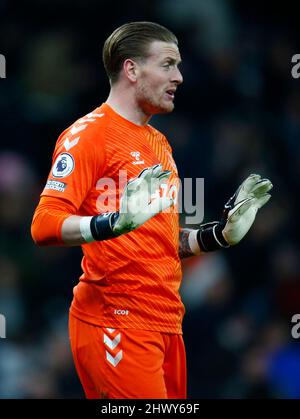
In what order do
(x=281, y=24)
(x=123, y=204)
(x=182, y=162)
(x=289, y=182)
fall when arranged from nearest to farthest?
1. (x=123, y=204)
2. (x=182, y=162)
3. (x=289, y=182)
4. (x=281, y=24)

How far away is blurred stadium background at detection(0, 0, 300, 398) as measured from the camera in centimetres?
732

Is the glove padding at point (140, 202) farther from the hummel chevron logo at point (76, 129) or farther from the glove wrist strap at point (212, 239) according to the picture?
the glove wrist strap at point (212, 239)

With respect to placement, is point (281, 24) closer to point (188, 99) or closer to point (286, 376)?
point (188, 99)

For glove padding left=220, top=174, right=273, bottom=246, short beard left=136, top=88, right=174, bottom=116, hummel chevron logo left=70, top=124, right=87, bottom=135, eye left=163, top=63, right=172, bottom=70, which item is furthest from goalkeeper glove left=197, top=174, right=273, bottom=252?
hummel chevron logo left=70, top=124, right=87, bottom=135

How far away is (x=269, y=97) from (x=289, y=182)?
0.98 meters

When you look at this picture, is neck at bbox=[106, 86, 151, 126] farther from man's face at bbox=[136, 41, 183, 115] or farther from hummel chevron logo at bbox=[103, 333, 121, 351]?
hummel chevron logo at bbox=[103, 333, 121, 351]

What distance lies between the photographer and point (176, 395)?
14.8 feet

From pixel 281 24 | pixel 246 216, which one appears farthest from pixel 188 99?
pixel 246 216

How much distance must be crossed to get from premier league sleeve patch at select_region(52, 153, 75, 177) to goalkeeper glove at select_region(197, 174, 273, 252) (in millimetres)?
979

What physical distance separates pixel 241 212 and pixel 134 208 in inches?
40.1

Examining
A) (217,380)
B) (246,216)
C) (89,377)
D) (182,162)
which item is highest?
(182,162)

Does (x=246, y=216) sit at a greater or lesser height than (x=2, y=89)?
lesser

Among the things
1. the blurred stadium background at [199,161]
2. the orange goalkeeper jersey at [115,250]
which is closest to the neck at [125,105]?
the orange goalkeeper jersey at [115,250]
